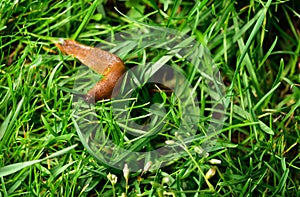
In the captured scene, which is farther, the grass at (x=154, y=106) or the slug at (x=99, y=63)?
the slug at (x=99, y=63)

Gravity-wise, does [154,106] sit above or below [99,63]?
below

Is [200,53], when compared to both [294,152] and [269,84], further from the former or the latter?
[294,152]

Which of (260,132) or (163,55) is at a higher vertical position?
(163,55)

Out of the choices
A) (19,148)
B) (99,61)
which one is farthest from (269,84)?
(19,148)

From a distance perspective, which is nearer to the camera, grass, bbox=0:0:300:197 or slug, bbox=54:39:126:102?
grass, bbox=0:0:300:197
